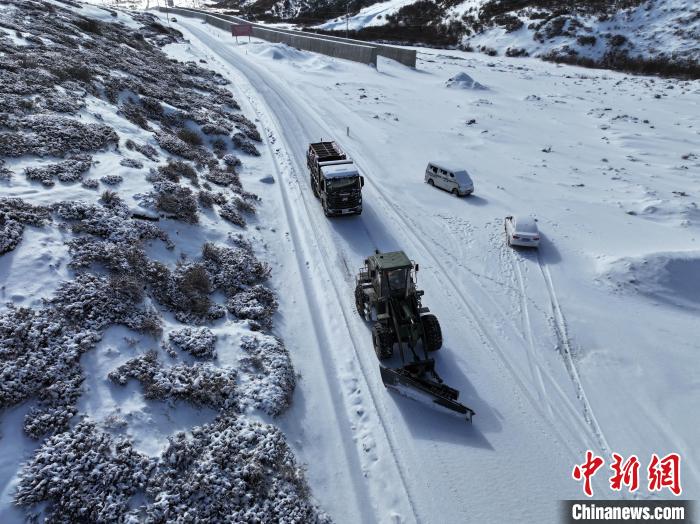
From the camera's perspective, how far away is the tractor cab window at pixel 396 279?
46.2 ft

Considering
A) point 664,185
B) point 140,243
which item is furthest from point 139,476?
point 664,185

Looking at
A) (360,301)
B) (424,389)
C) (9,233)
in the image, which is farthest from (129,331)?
(424,389)

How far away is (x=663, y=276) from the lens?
698 inches

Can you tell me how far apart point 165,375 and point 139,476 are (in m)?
2.75

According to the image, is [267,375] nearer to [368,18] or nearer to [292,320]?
[292,320]

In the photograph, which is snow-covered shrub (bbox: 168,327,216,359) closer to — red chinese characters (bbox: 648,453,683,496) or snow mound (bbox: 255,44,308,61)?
red chinese characters (bbox: 648,453,683,496)

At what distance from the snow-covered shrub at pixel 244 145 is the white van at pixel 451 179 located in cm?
1197

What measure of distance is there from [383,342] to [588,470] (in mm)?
6334

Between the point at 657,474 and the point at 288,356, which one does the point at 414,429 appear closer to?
the point at 288,356

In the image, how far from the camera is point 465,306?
16953mm

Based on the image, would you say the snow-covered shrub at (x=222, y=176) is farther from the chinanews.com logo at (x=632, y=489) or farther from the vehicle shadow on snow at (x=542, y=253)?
the chinanews.com logo at (x=632, y=489)

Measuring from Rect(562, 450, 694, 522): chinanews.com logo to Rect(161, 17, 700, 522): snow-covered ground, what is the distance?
26 cm

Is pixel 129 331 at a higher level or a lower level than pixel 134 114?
lower

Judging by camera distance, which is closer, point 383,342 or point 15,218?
point 383,342
